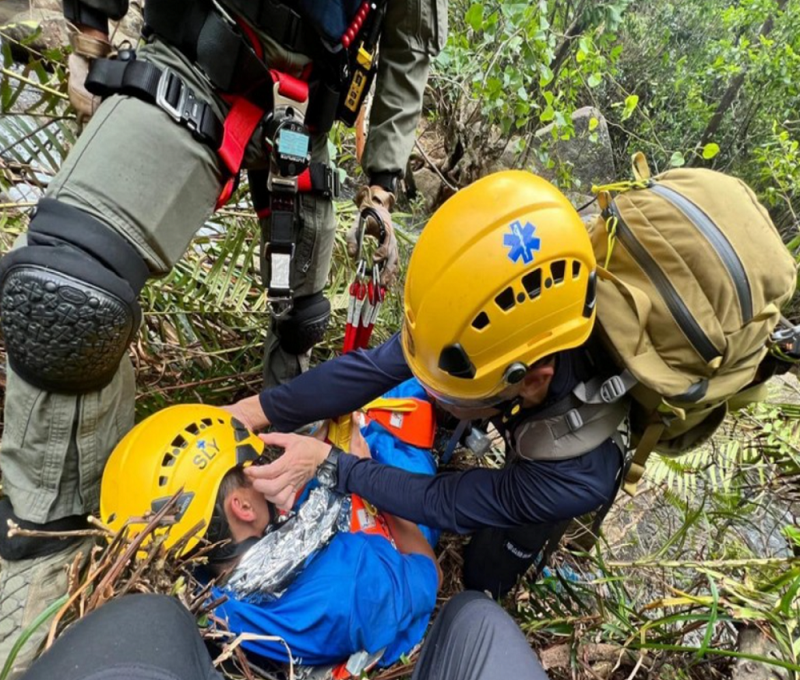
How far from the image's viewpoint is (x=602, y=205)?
1.42 m

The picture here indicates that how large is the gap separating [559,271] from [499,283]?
15 cm

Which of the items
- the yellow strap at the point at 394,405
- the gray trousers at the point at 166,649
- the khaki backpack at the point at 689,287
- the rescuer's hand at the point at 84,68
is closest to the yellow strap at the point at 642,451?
the khaki backpack at the point at 689,287

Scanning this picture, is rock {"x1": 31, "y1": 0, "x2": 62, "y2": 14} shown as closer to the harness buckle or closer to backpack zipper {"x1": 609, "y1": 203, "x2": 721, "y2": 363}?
the harness buckle

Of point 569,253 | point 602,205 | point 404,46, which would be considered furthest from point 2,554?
point 404,46

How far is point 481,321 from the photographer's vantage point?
1229 millimetres

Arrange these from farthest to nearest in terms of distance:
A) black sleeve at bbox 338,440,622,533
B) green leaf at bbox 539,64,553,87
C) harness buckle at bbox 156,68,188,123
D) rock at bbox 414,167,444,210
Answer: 1. rock at bbox 414,167,444,210
2. green leaf at bbox 539,64,553,87
3. black sleeve at bbox 338,440,622,533
4. harness buckle at bbox 156,68,188,123

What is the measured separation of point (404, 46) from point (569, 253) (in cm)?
121

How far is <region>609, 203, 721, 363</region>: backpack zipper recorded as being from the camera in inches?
47.6

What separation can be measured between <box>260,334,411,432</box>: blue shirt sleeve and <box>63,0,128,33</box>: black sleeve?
1.12 m

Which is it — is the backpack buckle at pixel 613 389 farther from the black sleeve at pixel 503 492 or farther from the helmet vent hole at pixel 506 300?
the helmet vent hole at pixel 506 300

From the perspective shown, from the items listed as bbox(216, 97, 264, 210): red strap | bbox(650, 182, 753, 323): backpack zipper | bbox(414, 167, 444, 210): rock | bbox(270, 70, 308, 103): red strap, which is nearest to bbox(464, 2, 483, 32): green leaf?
bbox(270, 70, 308, 103): red strap

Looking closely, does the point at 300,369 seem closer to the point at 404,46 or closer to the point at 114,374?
the point at 114,374

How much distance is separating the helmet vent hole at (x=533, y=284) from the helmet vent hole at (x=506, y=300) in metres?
0.03

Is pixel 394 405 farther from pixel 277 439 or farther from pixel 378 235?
pixel 378 235
